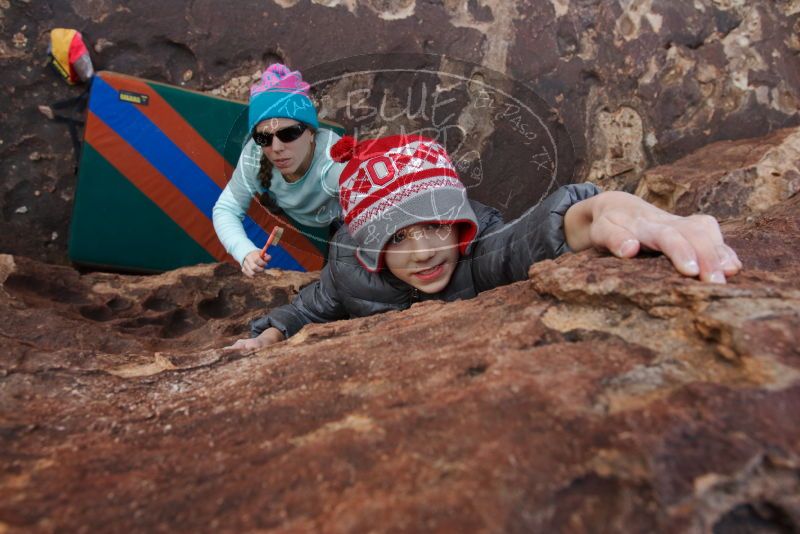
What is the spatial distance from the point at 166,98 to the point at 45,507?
2.42 meters

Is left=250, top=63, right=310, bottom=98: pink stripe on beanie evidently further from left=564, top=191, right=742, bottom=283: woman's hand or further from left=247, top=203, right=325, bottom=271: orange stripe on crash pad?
left=564, top=191, right=742, bottom=283: woman's hand

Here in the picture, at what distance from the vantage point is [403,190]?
62.1 inches

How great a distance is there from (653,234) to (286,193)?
5.66 feet

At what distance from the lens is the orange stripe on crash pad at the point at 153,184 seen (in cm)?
282

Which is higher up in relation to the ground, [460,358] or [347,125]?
[347,125]

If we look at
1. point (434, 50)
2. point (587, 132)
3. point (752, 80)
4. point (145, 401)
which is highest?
point (434, 50)

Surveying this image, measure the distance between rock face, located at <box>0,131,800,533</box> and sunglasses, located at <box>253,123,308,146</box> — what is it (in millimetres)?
1142

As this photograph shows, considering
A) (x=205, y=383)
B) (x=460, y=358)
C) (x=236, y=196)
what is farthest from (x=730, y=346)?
(x=236, y=196)

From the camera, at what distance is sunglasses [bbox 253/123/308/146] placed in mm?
2246

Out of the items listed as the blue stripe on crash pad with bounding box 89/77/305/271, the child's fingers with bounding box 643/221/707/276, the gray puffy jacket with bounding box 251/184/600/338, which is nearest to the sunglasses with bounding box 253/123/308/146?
the gray puffy jacket with bounding box 251/184/600/338

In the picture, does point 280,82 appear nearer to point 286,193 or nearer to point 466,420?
point 286,193

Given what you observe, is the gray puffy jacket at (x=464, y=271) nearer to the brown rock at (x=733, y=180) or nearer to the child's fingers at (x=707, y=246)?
the child's fingers at (x=707, y=246)

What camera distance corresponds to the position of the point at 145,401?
1.11 meters

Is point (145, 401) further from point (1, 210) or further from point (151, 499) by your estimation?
point (1, 210)
